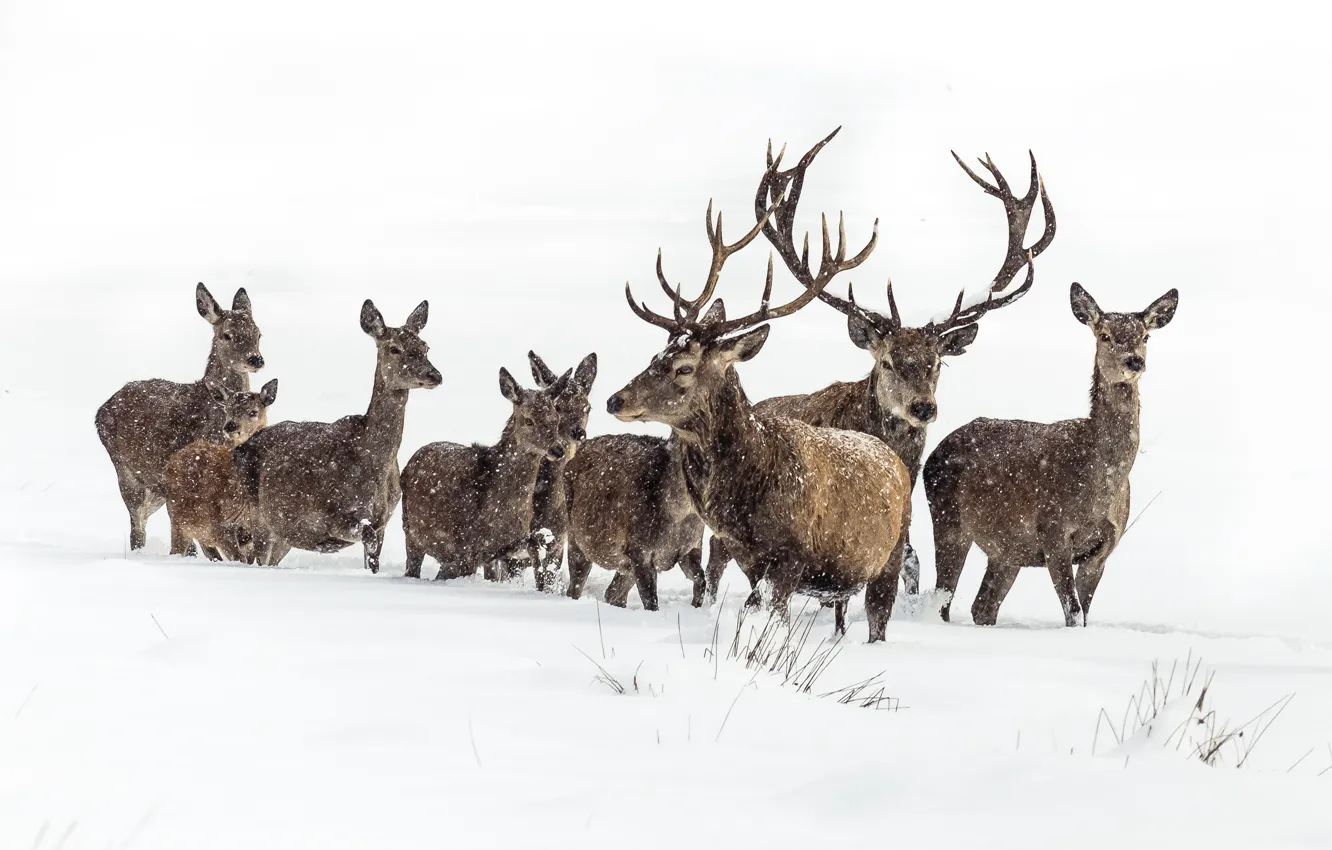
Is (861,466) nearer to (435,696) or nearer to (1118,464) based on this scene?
(1118,464)

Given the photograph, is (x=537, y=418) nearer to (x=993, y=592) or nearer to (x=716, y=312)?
(x=716, y=312)

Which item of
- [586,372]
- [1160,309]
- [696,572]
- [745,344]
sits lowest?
[696,572]

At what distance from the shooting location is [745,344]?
297 inches

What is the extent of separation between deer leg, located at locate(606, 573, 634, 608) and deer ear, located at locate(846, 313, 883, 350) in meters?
2.05

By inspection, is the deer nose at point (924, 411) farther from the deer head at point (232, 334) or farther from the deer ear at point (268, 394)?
the deer head at point (232, 334)

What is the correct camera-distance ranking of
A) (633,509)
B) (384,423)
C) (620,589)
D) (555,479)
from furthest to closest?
1. (384,423)
2. (555,479)
3. (620,589)
4. (633,509)

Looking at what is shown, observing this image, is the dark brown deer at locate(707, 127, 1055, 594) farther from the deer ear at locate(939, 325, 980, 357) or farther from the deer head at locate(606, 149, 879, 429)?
the deer head at locate(606, 149, 879, 429)

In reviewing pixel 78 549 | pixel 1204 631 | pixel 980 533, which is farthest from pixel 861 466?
pixel 78 549

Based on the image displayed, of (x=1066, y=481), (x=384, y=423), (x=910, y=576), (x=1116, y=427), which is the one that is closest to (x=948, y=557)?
(x=910, y=576)

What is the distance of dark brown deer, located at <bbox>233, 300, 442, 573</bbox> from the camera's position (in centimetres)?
1018

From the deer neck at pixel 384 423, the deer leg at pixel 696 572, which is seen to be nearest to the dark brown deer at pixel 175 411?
the deer neck at pixel 384 423

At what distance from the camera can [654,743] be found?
13.5 ft

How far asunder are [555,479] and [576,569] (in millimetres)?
847

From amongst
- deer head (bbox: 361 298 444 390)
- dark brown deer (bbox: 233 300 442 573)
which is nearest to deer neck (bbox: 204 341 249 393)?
dark brown deer (bbox: 233 300 442 573)
